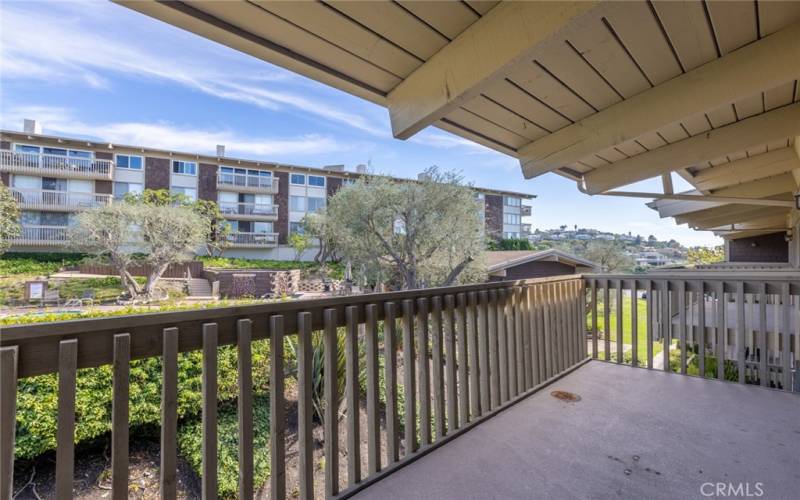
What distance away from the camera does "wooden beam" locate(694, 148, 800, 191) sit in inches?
151

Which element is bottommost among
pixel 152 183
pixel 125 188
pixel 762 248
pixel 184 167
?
pixel 762 248

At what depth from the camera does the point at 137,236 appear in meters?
17.0

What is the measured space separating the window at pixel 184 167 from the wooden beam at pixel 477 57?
26982mm

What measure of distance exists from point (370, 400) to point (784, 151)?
5.02 m

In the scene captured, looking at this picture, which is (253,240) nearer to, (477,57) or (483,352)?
(483,352)

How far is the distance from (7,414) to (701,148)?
428 centimetres

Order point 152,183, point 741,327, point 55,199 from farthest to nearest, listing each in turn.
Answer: point 152,183 < point 55,199 < point 741,327

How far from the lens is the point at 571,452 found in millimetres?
1997

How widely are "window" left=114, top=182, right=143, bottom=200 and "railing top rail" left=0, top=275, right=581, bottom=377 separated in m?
26.5

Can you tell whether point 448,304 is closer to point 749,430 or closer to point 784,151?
point 749,430

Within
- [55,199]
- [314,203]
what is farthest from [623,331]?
[55,199]

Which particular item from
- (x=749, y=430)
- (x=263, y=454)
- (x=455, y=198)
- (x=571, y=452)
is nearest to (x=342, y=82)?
(x=571, y=452)

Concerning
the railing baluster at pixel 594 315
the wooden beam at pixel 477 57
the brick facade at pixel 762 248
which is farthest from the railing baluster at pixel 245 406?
the brick facade at pixel 762 248

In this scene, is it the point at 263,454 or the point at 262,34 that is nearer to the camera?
the point at 262,34
